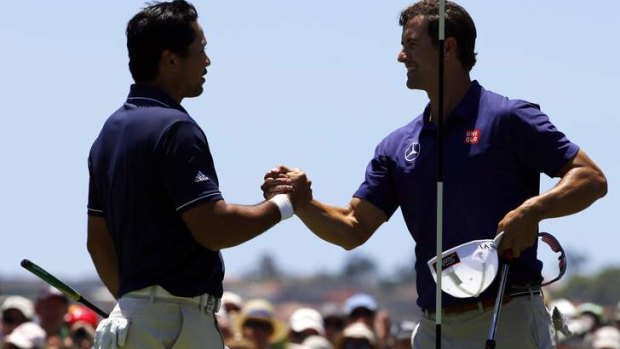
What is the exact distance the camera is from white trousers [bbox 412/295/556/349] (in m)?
Result: 10.1

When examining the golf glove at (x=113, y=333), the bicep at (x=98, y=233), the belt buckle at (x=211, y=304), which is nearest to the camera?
the golf glove at (x=113, y=333)

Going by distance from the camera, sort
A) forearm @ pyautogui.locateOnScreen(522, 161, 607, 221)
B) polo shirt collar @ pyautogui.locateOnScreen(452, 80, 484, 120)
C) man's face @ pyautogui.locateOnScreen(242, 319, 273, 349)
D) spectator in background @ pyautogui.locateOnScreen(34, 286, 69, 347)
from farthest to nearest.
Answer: man's face @ pyautogui.locateOnScreen(242, 319, 273, 349) → spectator in background @ pyautogui.locateOnScreen(34, 286, 69, 347) → polo shirt collar @ pyautogui.locateOnScreen(452, 80, 484, 120) → forearm @ pyautogui.locateOnScreen(522, 161, 607, 221)

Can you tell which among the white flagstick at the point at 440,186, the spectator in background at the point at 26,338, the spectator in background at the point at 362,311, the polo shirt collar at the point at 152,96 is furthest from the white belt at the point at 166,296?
the spectator in background at the point at 362,311

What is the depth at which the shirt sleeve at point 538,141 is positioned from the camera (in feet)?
32.5

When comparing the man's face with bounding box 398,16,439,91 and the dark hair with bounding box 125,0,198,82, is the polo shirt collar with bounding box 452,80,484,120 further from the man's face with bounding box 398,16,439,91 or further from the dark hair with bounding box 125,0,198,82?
the dark hair with bounding box 125,0,198,82

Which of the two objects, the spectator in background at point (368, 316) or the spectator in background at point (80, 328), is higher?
the spectator in background at point (368, 316)

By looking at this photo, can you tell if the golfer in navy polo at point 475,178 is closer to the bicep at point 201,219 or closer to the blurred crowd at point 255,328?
the bicep at point 201,219

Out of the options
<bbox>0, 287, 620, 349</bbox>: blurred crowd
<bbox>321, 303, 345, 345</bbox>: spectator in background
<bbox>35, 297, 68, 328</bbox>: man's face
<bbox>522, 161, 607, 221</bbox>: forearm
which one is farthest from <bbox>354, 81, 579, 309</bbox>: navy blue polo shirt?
<bbox>321, 303, 345, 345</bbox>: spectator in background

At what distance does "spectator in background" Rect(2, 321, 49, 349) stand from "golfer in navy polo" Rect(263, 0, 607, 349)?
550cm

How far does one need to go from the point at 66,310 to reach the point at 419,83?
24.0 feet

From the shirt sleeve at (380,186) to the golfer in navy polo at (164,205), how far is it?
1213 millimetres

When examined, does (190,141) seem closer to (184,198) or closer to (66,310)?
(184,198)

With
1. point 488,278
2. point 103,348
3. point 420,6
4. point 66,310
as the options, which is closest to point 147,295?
point 103,348

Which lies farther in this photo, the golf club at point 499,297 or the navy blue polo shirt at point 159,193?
the golf club at point 499,297
